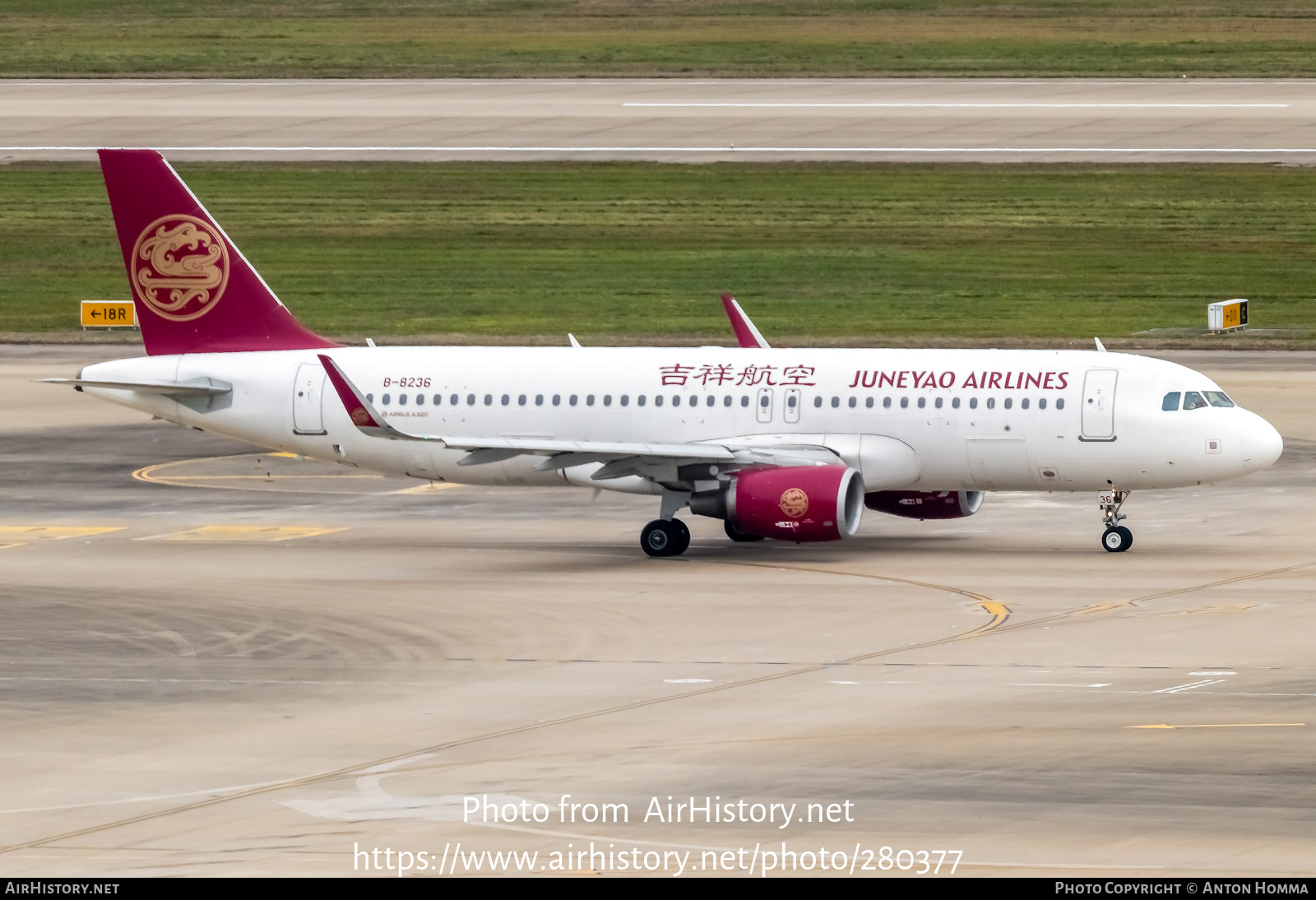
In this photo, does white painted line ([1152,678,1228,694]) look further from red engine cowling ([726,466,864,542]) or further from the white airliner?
the white airliner

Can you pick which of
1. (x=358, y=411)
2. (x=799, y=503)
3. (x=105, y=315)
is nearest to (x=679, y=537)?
(x=799, y=503)

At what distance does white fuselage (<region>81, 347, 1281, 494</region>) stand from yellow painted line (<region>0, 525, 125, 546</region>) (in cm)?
267

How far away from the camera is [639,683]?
30.5 metres

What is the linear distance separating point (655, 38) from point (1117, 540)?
83944 millimetres

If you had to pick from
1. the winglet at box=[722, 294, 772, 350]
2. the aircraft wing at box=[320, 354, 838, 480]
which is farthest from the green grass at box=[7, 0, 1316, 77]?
→ the aircraft wing at box=[320, 354, 838, 480]

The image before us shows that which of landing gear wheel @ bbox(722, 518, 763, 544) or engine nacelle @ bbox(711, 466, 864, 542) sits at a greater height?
engine nacelle @ bbox(711, 466, 864, 542)

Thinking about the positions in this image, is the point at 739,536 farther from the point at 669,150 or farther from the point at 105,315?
the point at 669,150

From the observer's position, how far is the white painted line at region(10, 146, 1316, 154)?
96.8 metres

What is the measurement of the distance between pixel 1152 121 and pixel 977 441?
63399 millimetres

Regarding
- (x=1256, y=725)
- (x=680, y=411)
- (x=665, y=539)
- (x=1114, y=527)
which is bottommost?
(x=1256, y=725)

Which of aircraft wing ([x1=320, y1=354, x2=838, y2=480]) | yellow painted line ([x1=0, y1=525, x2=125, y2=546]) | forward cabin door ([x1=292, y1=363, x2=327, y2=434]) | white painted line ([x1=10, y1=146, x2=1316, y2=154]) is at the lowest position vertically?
yellow painted line ([x1=0, y1=525, x2=125, y2=546])

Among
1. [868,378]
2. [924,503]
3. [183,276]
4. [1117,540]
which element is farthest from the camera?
[183,276]
